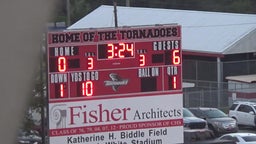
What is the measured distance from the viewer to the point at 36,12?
6125mm

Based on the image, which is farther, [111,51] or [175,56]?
[175,56]

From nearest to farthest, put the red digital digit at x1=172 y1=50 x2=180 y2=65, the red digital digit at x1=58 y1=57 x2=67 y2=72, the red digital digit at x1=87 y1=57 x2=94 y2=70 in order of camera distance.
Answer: the red digital digit at x1=58 y1=57 x2=67 y2=72 < the red digital digit at x1=87 y1=57 x2=94 y2=70 < the red digital digit at x1=172 y1=50 x2=180 y2=65

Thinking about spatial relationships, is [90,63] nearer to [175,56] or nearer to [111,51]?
[111,51]

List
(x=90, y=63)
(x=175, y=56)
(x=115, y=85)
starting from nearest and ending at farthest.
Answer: (x=90, y=63) < (x=115, y=85) < (x=175, y=56)

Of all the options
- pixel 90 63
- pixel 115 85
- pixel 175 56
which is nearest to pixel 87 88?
pixel 90 63

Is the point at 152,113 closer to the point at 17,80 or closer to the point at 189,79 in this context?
the point at 17,80

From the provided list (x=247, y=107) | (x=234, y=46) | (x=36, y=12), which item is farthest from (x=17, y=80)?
(x=234, y=46)

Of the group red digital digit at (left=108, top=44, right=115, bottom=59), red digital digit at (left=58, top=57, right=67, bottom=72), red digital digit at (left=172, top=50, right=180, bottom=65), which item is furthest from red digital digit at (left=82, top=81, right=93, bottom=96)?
red digital digit at (left=172, top=50, right=180, bottom=65)

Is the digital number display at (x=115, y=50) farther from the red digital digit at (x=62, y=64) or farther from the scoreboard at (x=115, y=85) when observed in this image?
the red digital digit at (x=62, y=64)

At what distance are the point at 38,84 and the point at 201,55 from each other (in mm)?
26434

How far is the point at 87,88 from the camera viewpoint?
15.1m

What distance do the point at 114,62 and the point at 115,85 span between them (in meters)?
0.46

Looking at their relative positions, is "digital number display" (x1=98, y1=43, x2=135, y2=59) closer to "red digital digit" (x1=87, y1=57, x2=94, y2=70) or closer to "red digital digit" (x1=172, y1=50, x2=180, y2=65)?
"red digital digit" (x1=87, y1=57, x2=94, y2=70)

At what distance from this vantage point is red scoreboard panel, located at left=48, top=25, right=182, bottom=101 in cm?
1485
